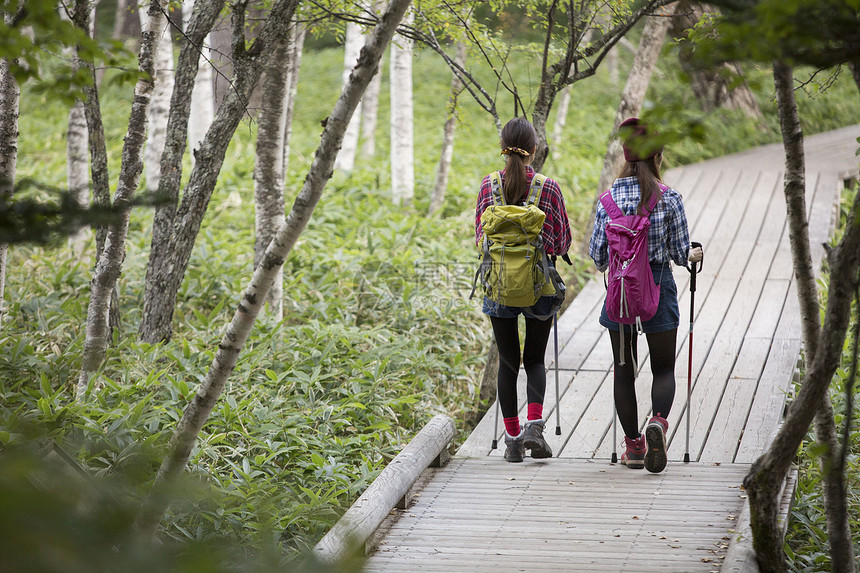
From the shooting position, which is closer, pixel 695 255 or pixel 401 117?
pixel 695 255

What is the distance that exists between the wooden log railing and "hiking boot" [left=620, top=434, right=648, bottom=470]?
99 centimetres

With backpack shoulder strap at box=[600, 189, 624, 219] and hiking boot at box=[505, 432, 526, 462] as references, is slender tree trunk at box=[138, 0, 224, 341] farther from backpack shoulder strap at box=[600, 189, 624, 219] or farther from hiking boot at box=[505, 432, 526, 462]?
backpack shoulder strap at box=[600, 189, 624, 219]

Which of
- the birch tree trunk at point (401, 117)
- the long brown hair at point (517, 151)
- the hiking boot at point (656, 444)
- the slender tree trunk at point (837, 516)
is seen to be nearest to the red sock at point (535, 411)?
the hiking boot at point (656, 444)

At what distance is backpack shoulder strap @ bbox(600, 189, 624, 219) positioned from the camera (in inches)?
168

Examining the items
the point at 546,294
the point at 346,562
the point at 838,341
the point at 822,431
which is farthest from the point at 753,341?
the point at 346,562

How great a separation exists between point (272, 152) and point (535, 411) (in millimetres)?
3173

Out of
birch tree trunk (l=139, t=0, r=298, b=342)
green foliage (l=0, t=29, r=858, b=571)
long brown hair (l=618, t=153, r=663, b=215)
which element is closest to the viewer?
green foliage (l=0, t=29, r=858, b=571)

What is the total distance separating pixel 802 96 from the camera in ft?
49.0

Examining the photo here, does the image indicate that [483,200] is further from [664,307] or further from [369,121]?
[369,121]

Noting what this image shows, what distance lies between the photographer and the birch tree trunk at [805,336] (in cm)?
282

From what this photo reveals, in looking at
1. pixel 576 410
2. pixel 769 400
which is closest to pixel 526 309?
pixel 576 410

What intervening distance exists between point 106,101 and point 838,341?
57.1 ft

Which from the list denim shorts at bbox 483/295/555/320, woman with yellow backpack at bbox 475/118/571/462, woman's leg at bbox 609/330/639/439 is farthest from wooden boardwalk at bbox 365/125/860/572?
denim shorts at bbox 483/295/555/320

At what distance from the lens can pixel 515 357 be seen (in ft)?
15.1
